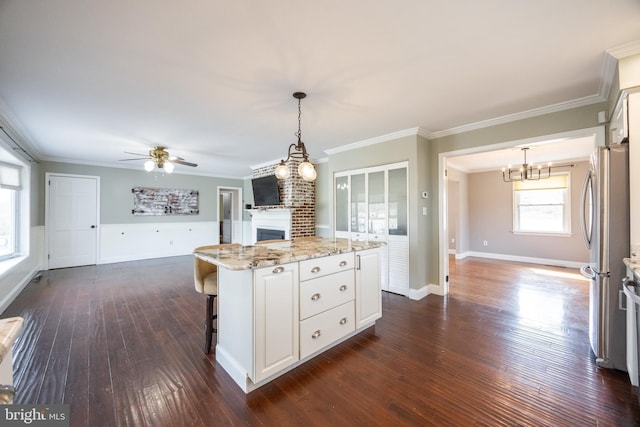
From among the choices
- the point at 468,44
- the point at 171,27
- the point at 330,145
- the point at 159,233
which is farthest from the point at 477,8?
the point at 159,233

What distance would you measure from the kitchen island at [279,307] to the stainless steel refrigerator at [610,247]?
1947 millimetres

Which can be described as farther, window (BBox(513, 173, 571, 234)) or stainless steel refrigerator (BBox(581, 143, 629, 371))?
window (BBox(513, 173, 571, 234))

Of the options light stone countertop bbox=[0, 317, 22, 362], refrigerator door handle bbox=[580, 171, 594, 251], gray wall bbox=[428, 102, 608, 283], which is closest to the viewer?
light stone countertop bbox=[0, 317, 22, 362]

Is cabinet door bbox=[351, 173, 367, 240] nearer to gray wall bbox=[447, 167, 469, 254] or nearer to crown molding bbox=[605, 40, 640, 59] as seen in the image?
crown molding bbox=[605, 40, 640, 59]

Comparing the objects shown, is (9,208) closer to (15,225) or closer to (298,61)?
(15,225)

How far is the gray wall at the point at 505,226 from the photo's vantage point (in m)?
5.62

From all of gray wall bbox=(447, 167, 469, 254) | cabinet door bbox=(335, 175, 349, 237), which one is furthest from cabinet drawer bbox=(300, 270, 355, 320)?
gray wall bbox=(447, 167, 469, 254)

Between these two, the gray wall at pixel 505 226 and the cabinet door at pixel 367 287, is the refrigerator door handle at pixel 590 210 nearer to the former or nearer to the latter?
the cabinet door at pixel 367 287

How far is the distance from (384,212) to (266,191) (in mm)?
2886

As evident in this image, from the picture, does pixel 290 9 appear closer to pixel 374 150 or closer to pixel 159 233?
pixel 374 150

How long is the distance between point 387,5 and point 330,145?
3060 millimetres

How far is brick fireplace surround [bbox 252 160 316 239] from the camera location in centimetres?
533
